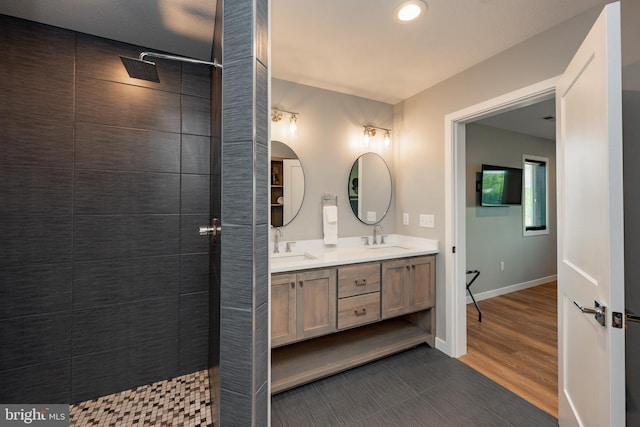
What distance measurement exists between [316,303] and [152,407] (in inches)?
48.8

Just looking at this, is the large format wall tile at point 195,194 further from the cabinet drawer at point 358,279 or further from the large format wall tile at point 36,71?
the cabinet drawer at point 358,279

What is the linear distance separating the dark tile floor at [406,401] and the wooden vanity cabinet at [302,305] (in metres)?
0.39

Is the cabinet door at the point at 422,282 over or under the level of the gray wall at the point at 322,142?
under

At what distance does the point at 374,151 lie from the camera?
2.75m

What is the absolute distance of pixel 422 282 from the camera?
228 cm

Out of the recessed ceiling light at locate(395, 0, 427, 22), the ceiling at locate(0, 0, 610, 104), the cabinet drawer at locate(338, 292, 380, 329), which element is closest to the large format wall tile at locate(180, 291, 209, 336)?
the cabinet drawer at locate(338, 292, 380, 329)

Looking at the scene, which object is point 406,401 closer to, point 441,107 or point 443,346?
point 443,346

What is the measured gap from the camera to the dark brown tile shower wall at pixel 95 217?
4.97ft

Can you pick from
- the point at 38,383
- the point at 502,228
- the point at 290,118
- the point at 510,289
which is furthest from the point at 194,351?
the point at 510,289

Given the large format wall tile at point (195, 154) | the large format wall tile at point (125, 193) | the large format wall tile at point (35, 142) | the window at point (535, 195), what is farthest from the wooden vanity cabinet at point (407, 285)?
the window at point (535, 195)

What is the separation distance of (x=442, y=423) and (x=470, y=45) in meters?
2.49

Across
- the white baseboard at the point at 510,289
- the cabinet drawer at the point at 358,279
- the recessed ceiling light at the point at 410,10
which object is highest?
the recessed ceiling light at the point at 410,10

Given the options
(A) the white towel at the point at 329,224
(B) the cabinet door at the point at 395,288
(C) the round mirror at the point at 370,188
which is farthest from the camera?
(C) the round mirror at the point at 370,188

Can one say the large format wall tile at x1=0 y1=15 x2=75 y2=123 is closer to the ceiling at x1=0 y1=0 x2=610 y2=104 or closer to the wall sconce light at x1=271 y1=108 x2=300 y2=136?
the ceiling at x1=0 y1=0 x2=610 y2=104
